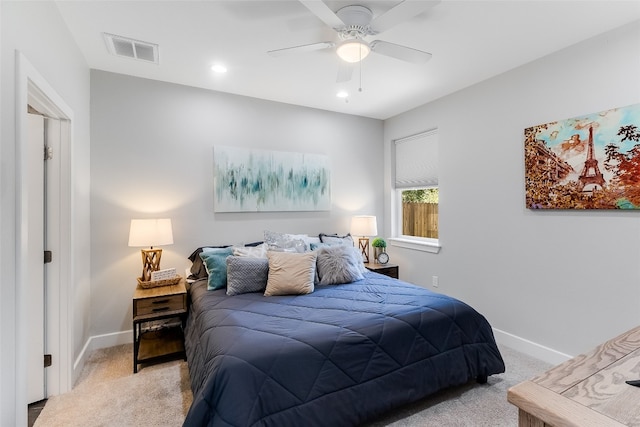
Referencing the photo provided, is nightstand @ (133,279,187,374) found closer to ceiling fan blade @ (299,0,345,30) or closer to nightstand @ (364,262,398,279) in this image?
nightstand @ (364,262,398,279)

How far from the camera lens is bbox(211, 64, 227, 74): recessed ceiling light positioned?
2834mm

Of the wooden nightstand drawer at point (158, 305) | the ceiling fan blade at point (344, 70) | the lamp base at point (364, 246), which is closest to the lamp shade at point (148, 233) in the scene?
the wooden nightstand drawer at point (158, 305)

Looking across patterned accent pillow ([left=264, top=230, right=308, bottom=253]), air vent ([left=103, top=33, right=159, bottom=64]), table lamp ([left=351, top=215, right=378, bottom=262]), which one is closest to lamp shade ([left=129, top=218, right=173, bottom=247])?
patterned accent pillow ([left=264, top=230, right=308, bottom=253])

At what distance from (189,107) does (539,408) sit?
11.7 ft

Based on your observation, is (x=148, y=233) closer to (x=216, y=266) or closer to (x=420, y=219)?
(x=216, y=266)

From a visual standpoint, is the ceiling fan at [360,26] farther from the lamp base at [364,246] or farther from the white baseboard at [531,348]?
the white baseboard at [531,348]

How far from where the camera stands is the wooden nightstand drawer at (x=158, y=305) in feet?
8.31

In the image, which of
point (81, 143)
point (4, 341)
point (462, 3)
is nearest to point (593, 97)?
point (462, 3)

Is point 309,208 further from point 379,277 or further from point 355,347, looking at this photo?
point 355,347

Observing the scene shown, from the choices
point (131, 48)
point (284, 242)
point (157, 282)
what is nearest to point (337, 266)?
point (284, 242)

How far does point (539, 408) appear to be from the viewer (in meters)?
0.76

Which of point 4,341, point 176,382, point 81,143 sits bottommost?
point 176,382

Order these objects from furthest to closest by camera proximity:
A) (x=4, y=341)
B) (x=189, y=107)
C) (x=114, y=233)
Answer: (x=189, y=107) < (x=114, y=233) < (x=4, y=341)

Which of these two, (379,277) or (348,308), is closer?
(348,308)
